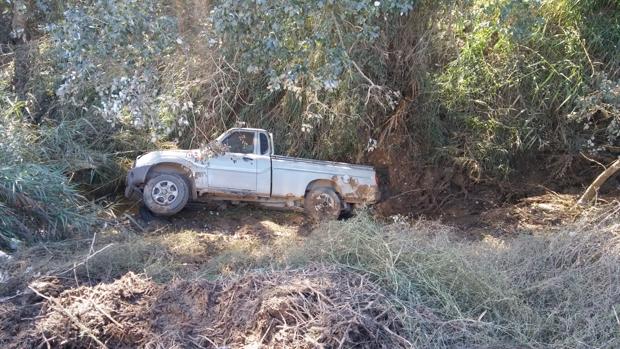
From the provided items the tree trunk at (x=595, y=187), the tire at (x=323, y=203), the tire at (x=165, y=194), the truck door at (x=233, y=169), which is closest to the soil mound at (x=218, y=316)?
the tire at (x=165, y=194)

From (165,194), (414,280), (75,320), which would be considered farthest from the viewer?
(165,194)

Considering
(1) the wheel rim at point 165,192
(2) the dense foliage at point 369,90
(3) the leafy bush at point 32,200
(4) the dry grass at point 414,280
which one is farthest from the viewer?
(1) the wheel rim at point 165,192

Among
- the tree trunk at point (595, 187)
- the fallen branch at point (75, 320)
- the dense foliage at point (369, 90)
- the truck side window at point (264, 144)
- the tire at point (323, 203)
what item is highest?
the dense foliage at point (369, 90)

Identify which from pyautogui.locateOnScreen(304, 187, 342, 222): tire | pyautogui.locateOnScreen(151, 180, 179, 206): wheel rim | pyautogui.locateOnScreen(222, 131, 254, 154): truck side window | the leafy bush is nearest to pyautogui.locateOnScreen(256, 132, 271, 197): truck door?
pyautogui.locateOnScreen(222, 131, 254, 154): truck side window

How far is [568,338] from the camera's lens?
16.6ft

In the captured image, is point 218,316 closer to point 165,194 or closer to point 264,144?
point 165,194

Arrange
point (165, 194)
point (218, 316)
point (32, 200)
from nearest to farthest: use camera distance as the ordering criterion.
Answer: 1. point (218, 316)
2. point (32, 200)
3. point (165, 194)

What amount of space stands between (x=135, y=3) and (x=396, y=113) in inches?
232

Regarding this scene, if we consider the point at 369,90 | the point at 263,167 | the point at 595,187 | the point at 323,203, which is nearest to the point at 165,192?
the point at 263,167

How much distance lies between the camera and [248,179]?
970cm

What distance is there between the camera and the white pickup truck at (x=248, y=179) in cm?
951

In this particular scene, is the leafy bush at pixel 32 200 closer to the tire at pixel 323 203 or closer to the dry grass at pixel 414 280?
the dry grass at pixel 414 280

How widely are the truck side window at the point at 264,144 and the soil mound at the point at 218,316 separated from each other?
4675 millimetres

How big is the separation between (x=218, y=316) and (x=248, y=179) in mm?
4869
